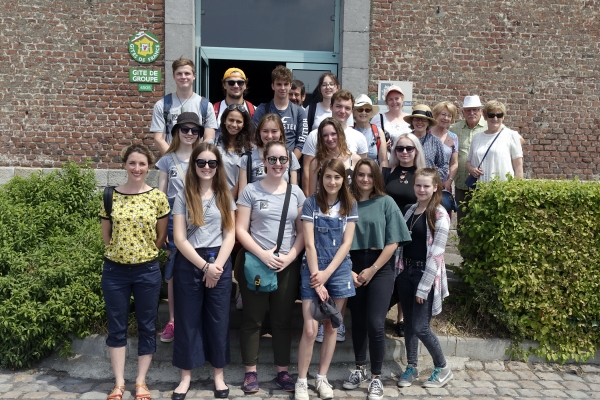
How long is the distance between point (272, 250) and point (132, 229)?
114 cm

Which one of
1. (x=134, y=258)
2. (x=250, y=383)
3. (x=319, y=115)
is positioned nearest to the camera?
(x=134, y=258)

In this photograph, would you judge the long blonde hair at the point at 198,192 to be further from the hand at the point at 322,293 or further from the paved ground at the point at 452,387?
the paved ground at the point at 452,387

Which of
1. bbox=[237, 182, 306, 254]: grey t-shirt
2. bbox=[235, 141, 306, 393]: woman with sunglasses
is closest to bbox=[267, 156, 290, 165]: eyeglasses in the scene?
bbox=[235, 141, 306, 393]: woman with sunglasses

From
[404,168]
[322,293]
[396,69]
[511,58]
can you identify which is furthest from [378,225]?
[511,58]

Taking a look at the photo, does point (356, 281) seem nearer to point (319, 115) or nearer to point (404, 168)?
point (404, 168)

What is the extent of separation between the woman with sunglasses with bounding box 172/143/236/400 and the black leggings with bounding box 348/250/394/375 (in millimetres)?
1127

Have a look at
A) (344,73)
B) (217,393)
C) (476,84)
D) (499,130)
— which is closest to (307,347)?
(217,393)

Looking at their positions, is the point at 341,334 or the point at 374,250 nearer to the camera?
the point at 374,250

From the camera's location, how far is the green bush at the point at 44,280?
15.7ft

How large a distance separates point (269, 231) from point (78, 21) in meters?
5.68

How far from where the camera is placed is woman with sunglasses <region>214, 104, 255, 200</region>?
Result: 4938 millimetres

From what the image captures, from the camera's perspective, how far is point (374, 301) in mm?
4457

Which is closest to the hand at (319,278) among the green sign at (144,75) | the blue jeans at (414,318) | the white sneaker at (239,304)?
the blue jeans at (414,318)

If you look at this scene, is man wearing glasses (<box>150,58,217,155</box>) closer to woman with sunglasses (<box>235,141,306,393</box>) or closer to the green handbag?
woman with sunglasses (<box>235,141,306,393</box>)
